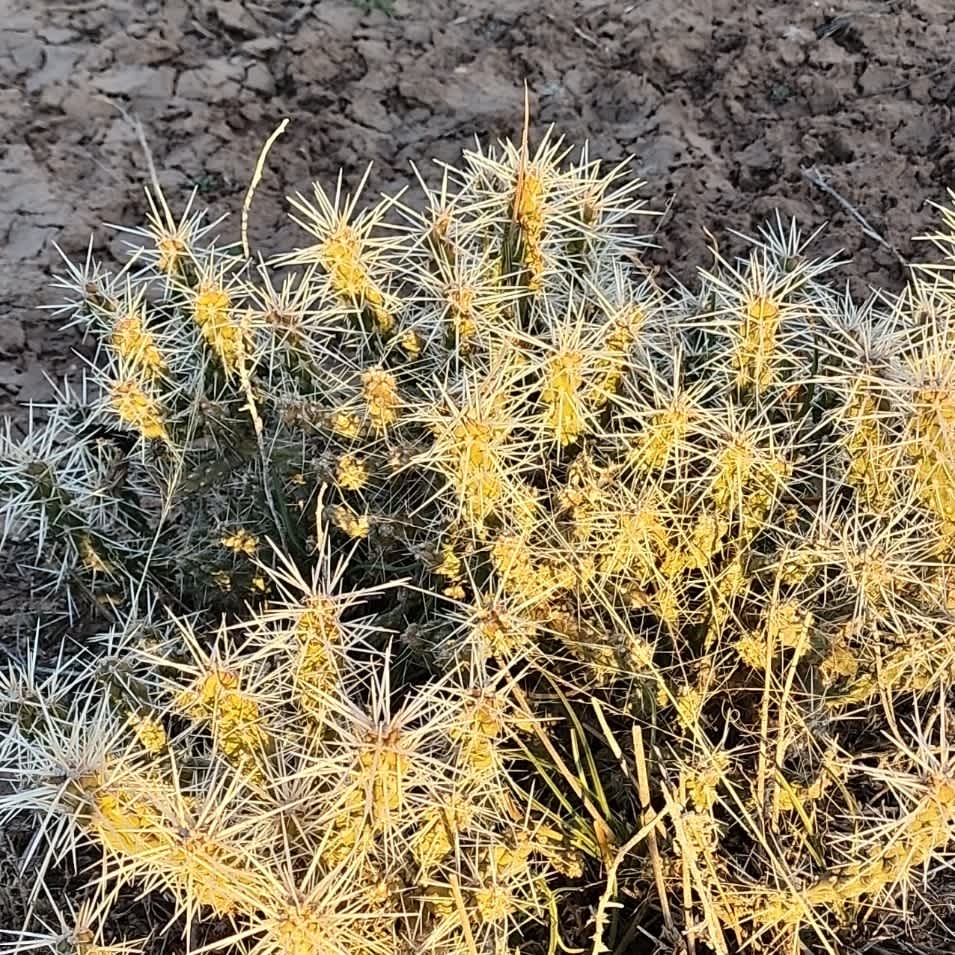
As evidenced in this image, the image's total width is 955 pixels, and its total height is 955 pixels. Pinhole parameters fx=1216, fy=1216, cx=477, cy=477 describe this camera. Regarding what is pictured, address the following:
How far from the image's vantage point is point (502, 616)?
1.54 m

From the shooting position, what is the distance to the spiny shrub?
149 centimetres

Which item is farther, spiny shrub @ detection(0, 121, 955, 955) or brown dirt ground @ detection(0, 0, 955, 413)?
brown dirt ground @ detection(0, 0, 955, 413)

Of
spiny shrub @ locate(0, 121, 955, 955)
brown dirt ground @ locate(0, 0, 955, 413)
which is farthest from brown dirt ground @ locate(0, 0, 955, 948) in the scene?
spiny shrub @ locate(0, 121, 955, 955)

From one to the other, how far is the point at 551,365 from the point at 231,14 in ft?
7.96

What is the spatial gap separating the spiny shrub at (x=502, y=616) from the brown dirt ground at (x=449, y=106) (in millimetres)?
964

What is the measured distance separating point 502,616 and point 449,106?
2.22 metres

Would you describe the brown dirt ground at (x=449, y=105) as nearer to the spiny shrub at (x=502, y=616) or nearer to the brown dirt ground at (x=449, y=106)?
the brown dirt ground at (x=449, y=106)

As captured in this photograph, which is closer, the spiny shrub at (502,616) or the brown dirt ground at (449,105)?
the spiny shrub at (502,616)

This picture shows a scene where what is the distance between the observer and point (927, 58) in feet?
10.5

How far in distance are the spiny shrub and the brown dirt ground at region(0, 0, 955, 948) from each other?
964 mm

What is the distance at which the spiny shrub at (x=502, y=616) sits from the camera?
149 centimetres

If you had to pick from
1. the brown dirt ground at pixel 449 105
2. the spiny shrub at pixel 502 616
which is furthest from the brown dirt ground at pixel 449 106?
the spiny shrub at pixel 502 616

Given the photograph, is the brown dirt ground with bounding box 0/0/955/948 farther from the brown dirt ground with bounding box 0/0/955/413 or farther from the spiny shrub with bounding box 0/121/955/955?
the spiny shrub with bounding box 0/121/955/955

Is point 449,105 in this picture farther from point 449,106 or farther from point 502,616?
point 502,616
